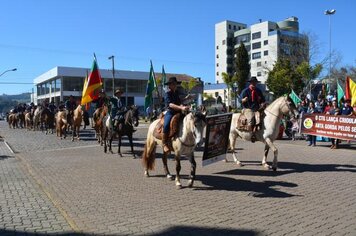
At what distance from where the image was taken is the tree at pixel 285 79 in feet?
170

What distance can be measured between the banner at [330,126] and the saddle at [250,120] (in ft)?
20.9

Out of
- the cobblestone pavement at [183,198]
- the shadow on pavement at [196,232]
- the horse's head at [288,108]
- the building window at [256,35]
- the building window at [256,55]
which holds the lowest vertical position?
the shadow on pavement at [196,232]

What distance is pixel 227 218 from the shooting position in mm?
6848

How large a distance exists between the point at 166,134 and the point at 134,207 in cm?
252

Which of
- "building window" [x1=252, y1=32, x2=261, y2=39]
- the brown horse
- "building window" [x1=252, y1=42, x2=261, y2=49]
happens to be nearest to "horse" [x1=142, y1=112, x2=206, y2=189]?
the brown horse

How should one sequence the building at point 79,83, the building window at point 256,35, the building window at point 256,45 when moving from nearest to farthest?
the building at point 79,83
the building window at point 256,45
the building window at point 256,35

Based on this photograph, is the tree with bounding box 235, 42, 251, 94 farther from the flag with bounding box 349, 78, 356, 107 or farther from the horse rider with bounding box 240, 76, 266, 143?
the horse rider with bounding box 240, 76, 266, 143

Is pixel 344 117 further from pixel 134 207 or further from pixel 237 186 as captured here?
pixel 134 207

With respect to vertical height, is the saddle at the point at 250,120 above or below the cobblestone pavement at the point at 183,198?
above

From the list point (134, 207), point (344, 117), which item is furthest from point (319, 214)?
point (344, 117)

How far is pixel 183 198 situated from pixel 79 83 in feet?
251

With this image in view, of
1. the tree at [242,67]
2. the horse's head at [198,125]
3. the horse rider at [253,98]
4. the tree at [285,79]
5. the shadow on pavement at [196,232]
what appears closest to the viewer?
the shadow on pavement at [196,232]

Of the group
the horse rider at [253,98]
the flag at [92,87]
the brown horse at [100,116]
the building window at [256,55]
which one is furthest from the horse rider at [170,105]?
the building window at [256,55]

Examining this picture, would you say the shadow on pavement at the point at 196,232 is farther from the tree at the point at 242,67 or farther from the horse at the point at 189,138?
the tree at the point at 242,67
